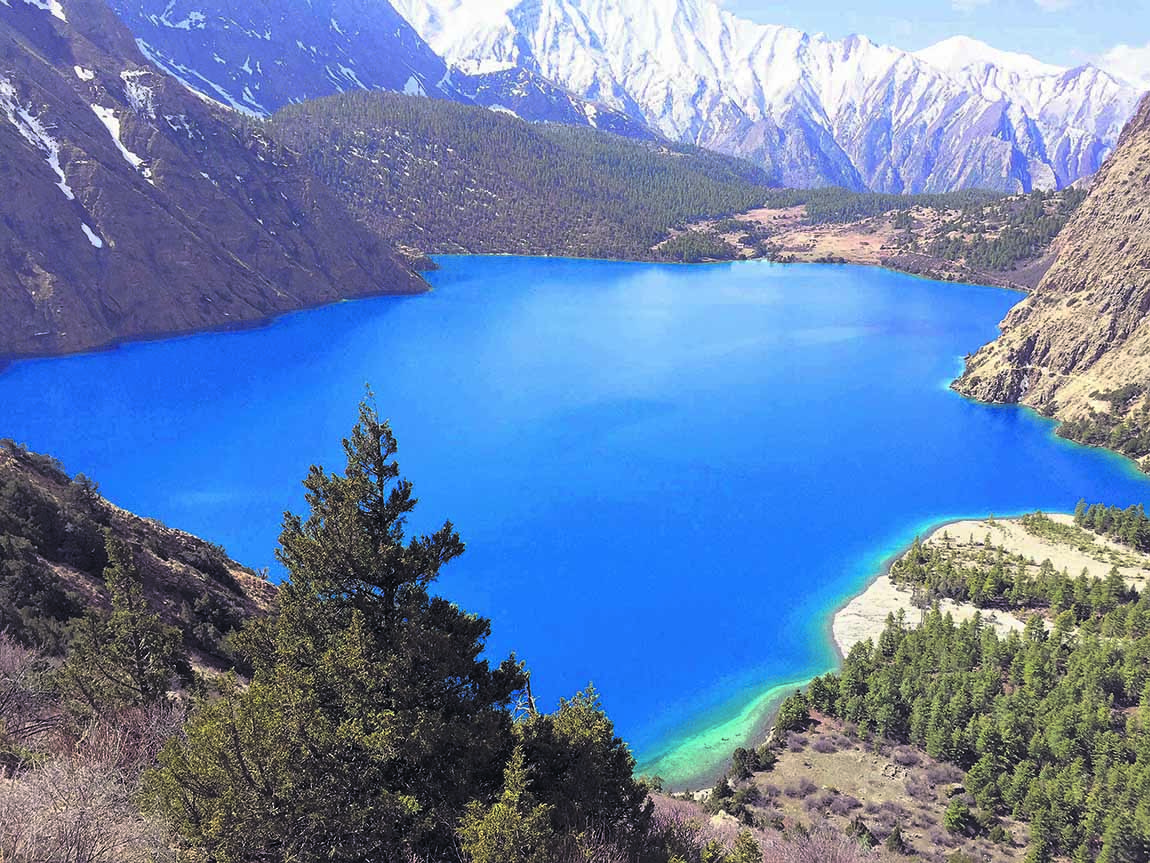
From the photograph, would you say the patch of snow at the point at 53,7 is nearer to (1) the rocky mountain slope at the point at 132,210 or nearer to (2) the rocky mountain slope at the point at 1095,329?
(1) the rocky mountain slope at the point at 132,210

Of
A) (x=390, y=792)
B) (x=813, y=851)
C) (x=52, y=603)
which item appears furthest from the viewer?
(x=52, y=603)

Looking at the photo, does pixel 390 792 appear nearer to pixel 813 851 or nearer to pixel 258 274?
pixel 813 851

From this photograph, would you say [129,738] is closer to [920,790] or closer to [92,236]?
[920,790]

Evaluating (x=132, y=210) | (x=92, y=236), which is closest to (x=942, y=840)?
(x=92, y=236)

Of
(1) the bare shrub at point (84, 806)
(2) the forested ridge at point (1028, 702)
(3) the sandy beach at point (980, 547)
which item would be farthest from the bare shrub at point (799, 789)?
(1) the bare shrub at point (84, 806)

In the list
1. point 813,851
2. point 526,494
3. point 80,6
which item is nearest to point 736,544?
point 526,494

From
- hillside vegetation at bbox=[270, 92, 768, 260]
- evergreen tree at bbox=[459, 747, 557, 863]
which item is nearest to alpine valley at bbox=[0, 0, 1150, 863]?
evergreen tree at bbox=[459, 747, 557, 863]
